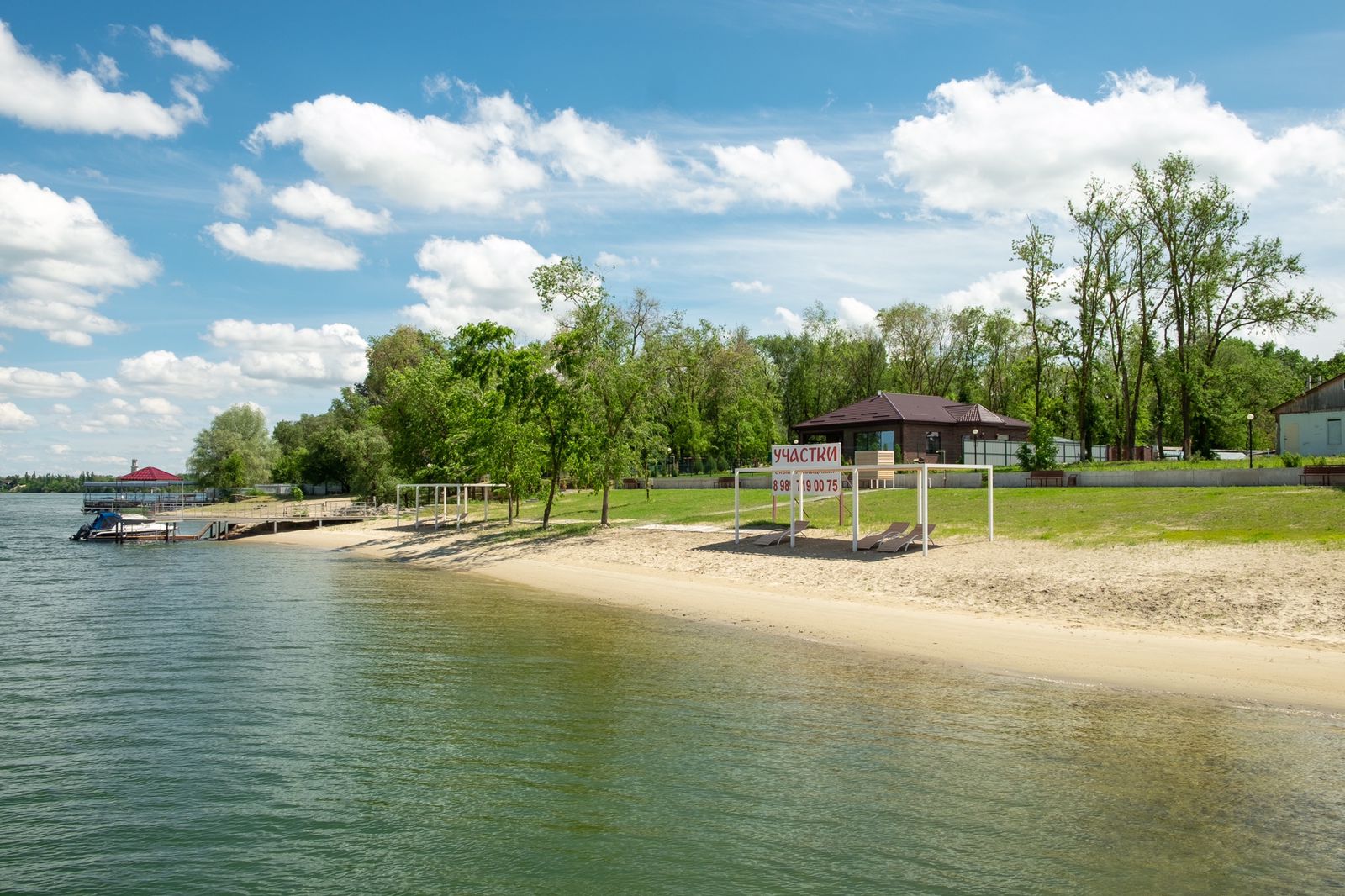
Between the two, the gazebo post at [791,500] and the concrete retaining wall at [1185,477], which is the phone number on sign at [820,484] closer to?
the gazebo post at [791,500]

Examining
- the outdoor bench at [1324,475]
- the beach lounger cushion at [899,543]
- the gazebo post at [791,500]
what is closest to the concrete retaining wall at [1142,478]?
the outdoor bench at [1324,475]

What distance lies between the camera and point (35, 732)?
12000 mm

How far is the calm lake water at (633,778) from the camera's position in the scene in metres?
7.70

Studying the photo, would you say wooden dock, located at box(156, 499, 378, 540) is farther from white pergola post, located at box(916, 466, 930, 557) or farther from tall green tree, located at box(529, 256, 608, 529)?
white pergola post, located at box(916, 466, 930, 557)

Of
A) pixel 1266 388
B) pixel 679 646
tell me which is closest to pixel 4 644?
pixel 679 646

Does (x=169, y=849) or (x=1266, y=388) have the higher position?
(x=1266, y=388)

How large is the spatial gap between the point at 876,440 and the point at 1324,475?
92.1ft

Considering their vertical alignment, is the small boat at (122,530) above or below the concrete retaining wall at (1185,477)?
below

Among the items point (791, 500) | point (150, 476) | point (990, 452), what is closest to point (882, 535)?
point (791, 500)

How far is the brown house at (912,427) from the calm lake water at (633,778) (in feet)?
132

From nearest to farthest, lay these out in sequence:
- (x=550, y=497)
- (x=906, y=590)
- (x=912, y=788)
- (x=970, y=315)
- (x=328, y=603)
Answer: (x=912, y=788) → (x=906, y=590) → (x=328, y=603) → (x=550, y=497) → (x=970, y=315)

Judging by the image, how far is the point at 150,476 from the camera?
8344 cm

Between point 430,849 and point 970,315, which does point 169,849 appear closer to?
point 430,849

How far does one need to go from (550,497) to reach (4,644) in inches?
1026
